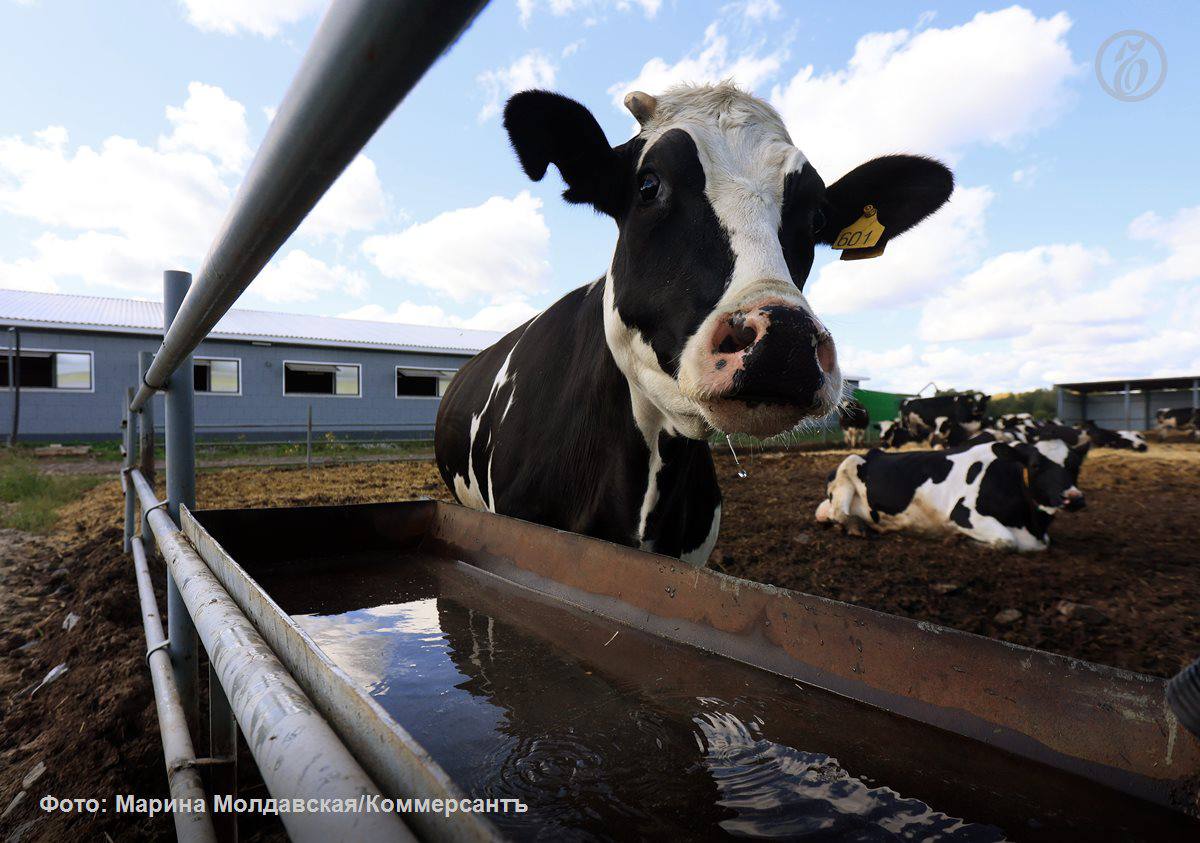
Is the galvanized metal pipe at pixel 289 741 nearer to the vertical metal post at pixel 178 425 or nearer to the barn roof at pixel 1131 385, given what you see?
the vertical metal post at pixel 178 425

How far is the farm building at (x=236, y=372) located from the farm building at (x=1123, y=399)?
24.8 meters

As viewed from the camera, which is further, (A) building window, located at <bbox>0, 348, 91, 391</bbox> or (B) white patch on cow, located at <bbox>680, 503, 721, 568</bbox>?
(A) building window, located at <bbox>0, 348, 91, 391</bbox>

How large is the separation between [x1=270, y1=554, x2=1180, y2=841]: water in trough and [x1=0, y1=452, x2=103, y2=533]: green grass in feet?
18.2

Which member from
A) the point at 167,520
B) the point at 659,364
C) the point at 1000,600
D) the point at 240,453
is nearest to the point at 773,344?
the point at 659,364

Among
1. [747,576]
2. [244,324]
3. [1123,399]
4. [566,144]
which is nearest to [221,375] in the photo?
[244,324]

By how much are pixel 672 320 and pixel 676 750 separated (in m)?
1.13

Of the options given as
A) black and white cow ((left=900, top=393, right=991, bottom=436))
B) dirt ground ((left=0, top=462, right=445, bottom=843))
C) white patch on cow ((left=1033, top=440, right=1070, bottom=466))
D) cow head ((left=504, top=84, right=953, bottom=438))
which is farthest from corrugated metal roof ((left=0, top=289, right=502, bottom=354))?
cow head ((left=504, top=84, right=953, bottom=438))

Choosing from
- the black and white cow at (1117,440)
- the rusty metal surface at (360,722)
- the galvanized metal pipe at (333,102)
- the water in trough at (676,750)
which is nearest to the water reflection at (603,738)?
the water in trough at (676,750)

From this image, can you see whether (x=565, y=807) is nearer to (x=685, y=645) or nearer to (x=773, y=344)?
(x=685, y=645)

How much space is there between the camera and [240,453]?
13.9m

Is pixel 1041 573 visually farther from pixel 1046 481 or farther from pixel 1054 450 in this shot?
pixel 1054 450

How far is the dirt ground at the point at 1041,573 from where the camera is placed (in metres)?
3.28

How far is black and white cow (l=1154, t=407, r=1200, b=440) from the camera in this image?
2031cm

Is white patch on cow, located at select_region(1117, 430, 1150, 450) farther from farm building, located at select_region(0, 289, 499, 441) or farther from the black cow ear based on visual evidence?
farm building, located at select_region(0, 289, 499, 441)
